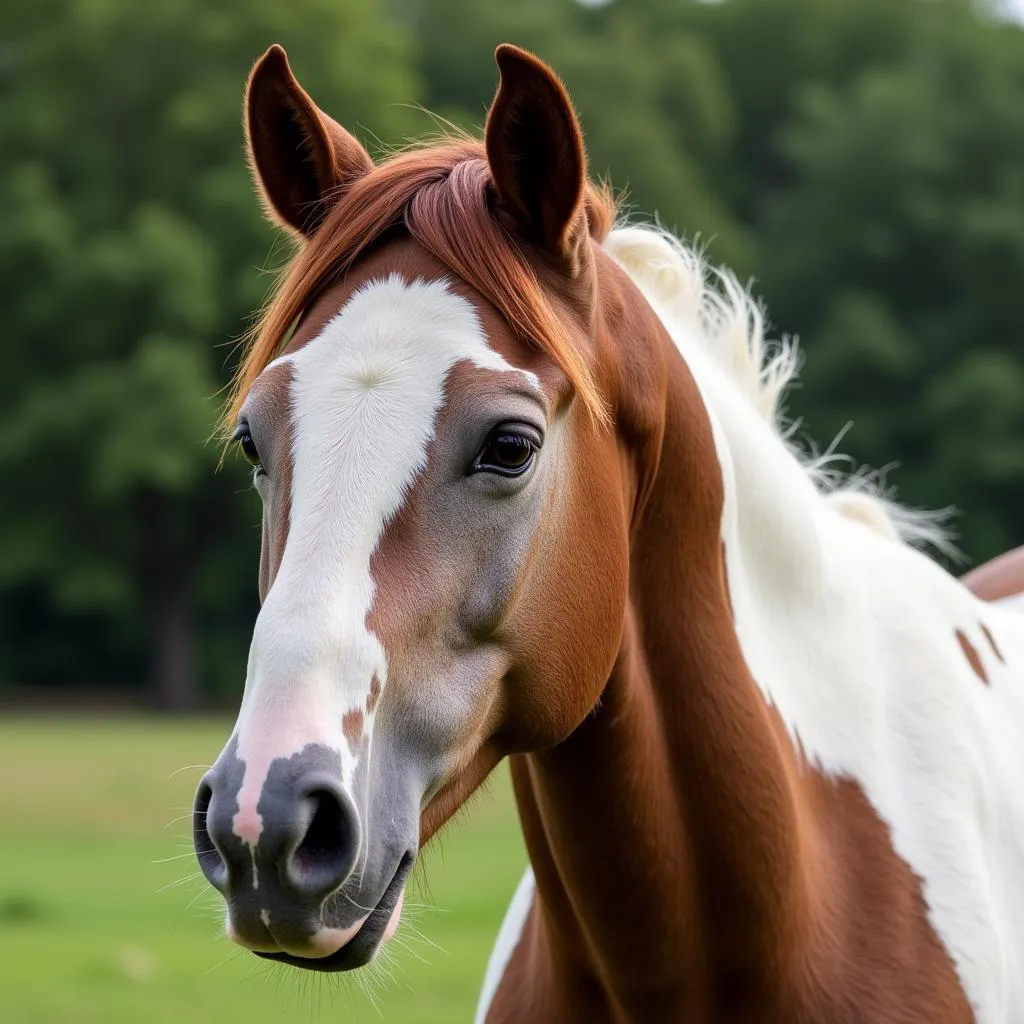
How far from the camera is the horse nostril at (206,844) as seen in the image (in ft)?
6.77

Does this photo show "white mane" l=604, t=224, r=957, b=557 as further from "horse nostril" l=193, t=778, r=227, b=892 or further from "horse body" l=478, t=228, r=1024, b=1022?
"horse nostril" l=193, t=778, r=227, b=892

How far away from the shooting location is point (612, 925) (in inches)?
105

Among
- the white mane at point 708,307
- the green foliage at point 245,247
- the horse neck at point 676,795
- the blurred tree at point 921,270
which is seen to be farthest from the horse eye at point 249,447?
the blurred tree at point 921,270

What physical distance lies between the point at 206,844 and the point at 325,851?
0.18m

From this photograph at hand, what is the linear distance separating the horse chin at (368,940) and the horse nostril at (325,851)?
143 mm

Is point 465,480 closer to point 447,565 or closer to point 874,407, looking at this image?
point 447,565

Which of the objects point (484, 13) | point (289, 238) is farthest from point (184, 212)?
point (289, 238)

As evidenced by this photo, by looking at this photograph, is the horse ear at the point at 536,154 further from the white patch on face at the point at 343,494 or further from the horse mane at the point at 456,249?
the white patch on face at the point at 343,494

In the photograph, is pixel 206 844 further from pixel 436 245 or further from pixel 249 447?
pixel 436 245

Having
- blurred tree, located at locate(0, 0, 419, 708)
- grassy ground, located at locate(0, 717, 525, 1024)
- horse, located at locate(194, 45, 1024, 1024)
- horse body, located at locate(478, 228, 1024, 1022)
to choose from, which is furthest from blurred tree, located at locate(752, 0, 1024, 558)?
horse, located at locate(194, 45, 1024, 1024)

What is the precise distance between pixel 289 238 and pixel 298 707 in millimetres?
1197

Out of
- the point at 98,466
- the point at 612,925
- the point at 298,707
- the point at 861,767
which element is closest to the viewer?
the point at 298,707

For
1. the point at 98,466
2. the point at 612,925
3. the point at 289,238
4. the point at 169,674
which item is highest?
the point at 289,238

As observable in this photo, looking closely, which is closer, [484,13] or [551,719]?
[551,719]
